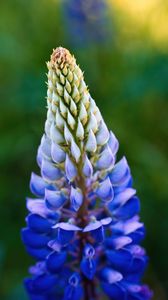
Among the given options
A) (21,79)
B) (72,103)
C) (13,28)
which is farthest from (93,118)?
(13,28)

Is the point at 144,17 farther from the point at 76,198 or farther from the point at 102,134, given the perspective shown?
the point at 76,198

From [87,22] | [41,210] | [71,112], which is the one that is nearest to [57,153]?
[71,112]

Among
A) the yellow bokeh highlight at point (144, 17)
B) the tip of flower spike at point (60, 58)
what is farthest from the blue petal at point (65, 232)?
the yellow bokeh highlight at point (144, 17)

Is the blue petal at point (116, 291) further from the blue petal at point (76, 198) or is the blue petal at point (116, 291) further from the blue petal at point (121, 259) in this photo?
the blue petal at point (76, 198)

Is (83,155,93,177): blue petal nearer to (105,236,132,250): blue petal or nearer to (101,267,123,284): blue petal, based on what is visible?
(105,236,132,250): blue petal

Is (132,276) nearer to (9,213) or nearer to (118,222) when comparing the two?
(118,222)
